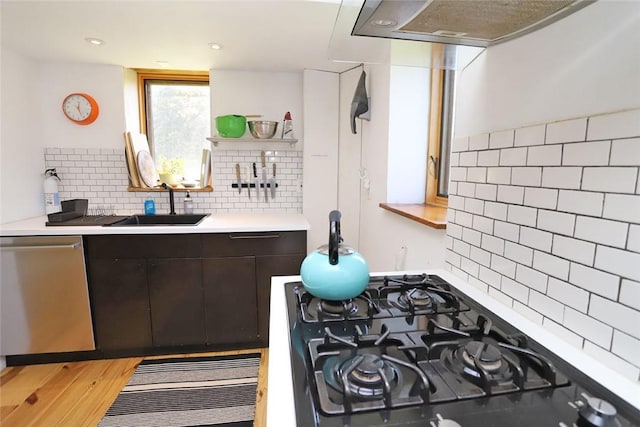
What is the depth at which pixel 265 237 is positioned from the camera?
2.15 metres

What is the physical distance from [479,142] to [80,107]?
2780mm

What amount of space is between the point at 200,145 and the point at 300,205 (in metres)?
0.99

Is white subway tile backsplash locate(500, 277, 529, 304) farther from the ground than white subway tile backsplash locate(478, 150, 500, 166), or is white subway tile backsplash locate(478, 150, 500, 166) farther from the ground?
white subway tile backsplash locate(478, 150, 500, 166)

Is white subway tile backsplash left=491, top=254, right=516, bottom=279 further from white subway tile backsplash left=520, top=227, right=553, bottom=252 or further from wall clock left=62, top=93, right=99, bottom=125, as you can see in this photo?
wall clock left=62, top=93, right=99, bottom=125

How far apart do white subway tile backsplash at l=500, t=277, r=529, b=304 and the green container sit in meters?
2.07

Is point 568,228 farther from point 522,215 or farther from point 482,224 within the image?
point 482,224

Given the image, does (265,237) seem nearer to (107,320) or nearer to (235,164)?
(235,164)

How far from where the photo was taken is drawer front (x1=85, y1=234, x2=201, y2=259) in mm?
2016

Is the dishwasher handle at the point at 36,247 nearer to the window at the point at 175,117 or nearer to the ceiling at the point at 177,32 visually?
the window at the point at 175,117

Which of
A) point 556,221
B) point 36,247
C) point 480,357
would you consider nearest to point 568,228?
point 556,221

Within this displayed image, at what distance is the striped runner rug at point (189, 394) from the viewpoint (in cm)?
165

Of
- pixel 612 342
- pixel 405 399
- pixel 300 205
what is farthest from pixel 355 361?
pixel 300 205

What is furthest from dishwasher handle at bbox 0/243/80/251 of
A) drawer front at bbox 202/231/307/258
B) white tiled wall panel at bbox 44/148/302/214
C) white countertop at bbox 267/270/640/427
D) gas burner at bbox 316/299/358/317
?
gas burner at bbox 316/299/358/317

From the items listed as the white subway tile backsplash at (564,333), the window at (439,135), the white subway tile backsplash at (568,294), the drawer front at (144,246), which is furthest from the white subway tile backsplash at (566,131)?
the drawer front at (144,246)
